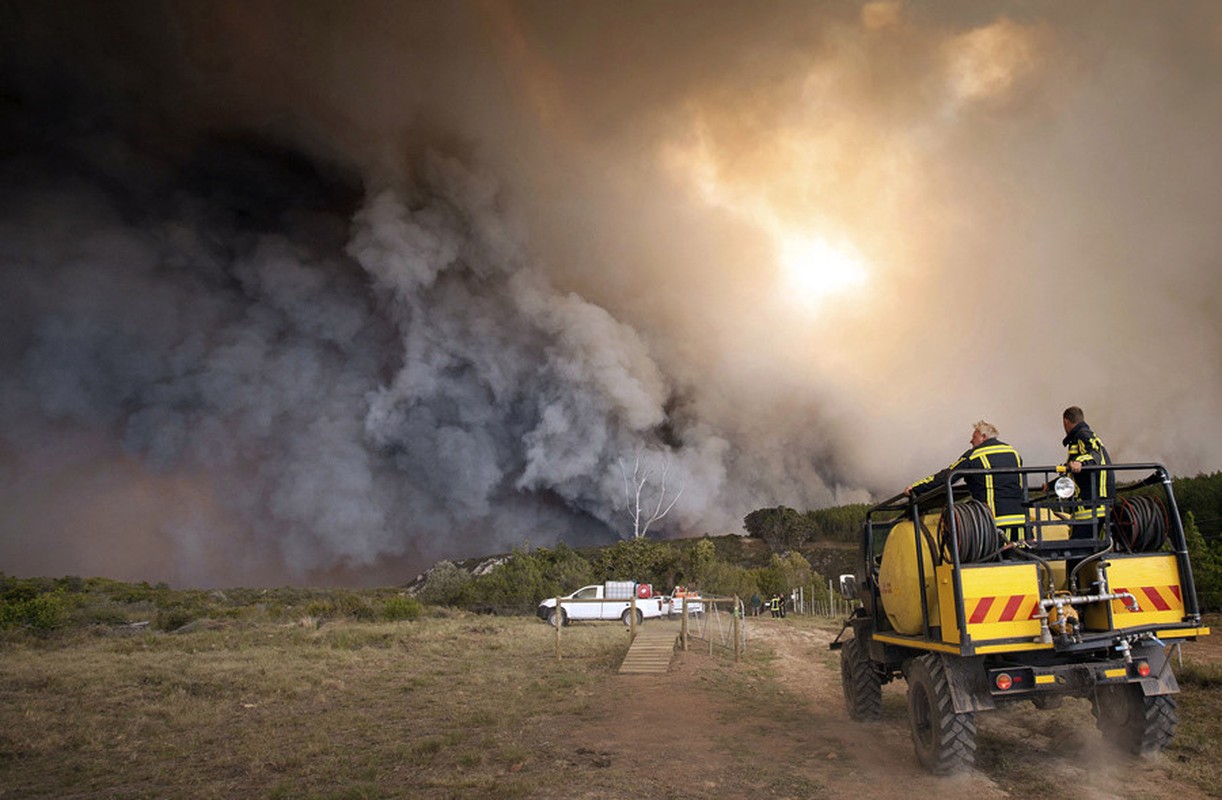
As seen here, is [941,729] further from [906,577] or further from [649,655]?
[649,655]

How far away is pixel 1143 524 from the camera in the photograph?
693cm

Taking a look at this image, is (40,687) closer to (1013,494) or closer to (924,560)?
(924,560)

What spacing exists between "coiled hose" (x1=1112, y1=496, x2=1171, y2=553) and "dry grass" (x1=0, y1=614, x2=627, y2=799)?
22.2 feet

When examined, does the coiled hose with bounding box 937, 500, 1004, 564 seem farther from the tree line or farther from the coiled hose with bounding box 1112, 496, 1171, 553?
the tree line

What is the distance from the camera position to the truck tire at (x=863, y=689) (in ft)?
32.8

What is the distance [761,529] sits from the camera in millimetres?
113688

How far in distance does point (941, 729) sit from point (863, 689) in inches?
145

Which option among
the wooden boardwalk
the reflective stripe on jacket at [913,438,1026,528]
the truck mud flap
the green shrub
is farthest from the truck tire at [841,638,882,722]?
the green shrub

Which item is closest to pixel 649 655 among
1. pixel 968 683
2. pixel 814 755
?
pixel 814 755

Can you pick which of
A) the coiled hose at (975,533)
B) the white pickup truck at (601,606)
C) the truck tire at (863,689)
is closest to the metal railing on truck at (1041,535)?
A: the coiled hose at (975,533)

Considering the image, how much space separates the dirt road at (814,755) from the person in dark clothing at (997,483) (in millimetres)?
2438

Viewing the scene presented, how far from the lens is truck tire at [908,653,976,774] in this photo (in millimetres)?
6566

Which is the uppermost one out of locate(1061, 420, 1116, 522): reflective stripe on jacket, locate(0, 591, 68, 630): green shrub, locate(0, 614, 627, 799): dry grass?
locate(1061, 420, 1116, 522): reflective stripe on jacket

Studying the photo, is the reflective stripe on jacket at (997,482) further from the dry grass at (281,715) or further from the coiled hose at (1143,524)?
the dry grass at (281,715)
